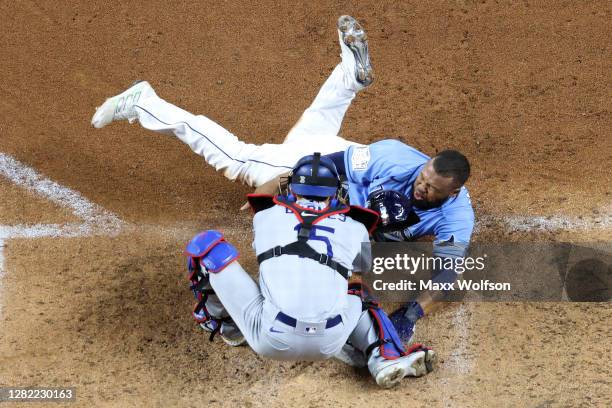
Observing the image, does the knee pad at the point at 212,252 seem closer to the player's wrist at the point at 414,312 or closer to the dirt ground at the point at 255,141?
the dirt ground at the point at 255,141

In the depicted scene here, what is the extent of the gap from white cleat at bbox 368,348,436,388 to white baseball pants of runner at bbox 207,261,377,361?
0.17 metres

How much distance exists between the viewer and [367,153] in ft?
19.4

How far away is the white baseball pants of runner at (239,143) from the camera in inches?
251

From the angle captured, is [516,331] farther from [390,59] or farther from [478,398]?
[390,59]

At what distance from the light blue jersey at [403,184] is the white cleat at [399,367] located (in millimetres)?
959

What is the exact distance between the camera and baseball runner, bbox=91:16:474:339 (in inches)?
220

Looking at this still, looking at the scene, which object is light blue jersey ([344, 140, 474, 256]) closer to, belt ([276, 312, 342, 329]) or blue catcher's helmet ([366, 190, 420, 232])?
blue catcher's helmet ([366, 190, 420, 232])

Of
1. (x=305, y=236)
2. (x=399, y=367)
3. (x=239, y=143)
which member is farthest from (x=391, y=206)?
(x=239, y=143)

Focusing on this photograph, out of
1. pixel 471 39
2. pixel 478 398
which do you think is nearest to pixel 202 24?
pixel 471 39

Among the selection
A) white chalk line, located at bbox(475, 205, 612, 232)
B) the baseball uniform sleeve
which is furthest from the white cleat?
white chalk line, located at bbox(475, 205, 612, 232)

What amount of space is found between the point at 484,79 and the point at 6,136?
4.44m

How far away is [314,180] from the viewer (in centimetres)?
486

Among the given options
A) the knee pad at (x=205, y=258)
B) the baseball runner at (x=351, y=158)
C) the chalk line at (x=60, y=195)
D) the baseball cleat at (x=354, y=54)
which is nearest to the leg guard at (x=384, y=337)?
the baseball runner at (x=351, y=158)

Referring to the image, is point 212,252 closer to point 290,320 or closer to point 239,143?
point 290,320
